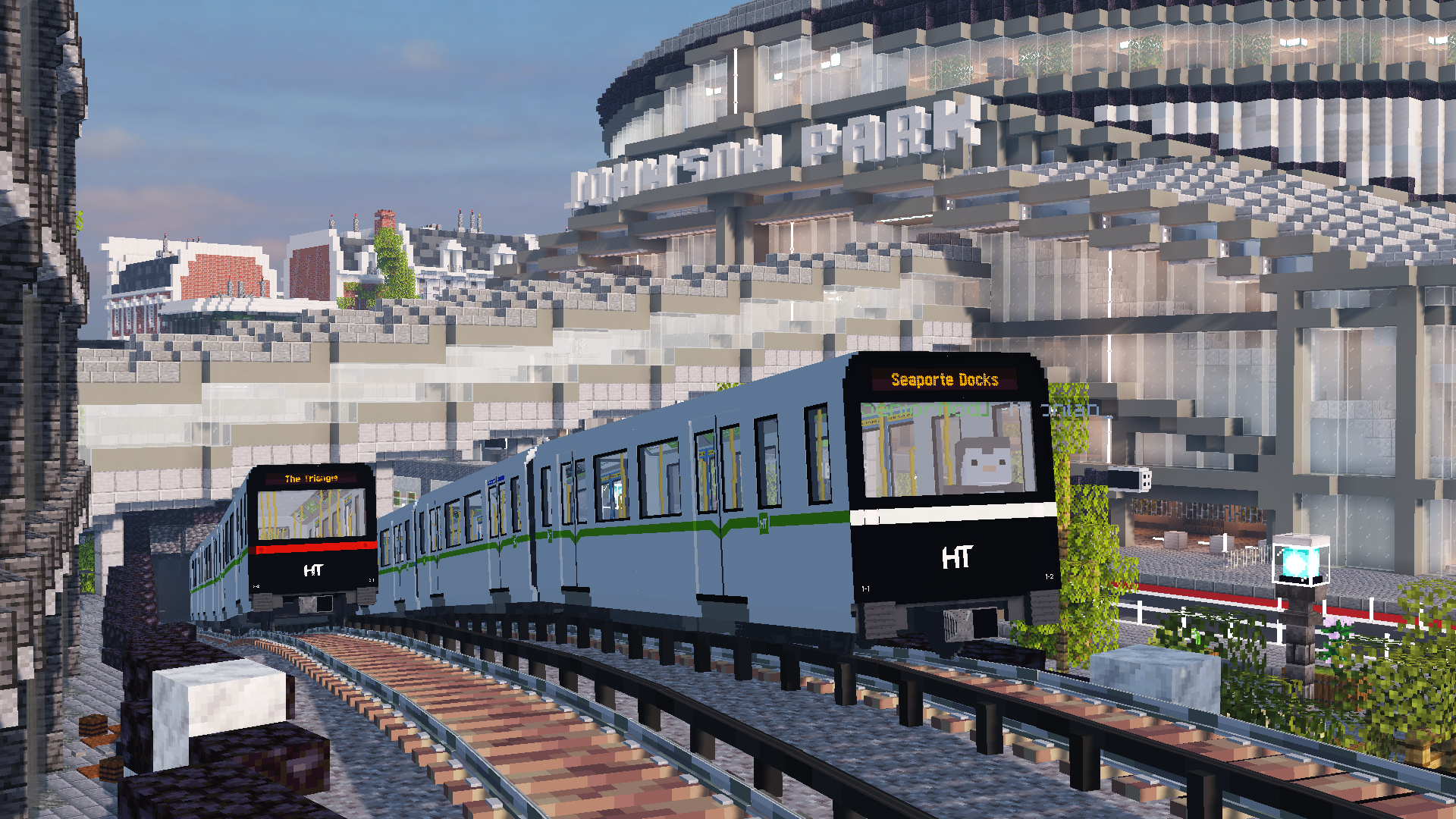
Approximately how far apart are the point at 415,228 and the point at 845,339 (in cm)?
12522

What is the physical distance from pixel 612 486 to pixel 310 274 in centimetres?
17278

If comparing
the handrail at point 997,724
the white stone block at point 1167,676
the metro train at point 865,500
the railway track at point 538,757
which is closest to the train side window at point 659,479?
the metro train at point 865,500

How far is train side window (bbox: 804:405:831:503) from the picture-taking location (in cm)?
1431

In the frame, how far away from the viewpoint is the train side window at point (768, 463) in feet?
50.2

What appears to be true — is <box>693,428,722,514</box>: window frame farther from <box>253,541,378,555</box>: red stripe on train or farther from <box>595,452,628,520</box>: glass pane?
<box>253,541,378,555</box>: red stripe on train

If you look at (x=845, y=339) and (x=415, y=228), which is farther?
(x=415, y=228)

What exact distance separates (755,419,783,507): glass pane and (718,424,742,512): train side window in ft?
1.86

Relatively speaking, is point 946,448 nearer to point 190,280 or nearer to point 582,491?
point 582,491

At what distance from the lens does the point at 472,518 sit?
29188mm

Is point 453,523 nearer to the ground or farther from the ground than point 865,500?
nearer to the ground

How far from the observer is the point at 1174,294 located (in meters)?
57.3

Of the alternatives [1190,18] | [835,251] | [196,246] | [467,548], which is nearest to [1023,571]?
[467,548]

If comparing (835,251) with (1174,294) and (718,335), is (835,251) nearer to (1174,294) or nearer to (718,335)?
(718,335)

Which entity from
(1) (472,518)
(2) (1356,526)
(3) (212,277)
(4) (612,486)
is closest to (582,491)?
(4) (612,486)
